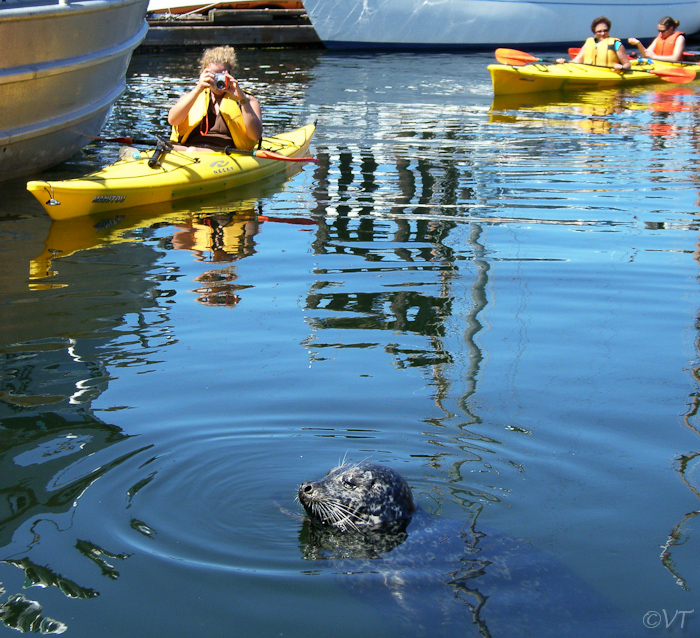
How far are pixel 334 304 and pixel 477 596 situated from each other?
8.40 feet

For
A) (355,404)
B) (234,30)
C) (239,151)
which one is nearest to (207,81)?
(239,151)

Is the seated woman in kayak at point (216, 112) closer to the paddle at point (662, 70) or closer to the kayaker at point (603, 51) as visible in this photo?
the paddle at point (662, 70)

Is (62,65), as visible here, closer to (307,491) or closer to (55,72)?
(55,72)

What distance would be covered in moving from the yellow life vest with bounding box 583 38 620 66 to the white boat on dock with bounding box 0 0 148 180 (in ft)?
28.9

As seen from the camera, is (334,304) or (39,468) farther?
(334,304)

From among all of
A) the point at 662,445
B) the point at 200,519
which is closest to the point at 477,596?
the point at 200,519

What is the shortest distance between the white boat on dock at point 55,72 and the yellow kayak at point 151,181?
0.74m

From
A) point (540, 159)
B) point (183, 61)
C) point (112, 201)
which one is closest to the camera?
point (112, 201)

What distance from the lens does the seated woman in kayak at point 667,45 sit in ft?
50.0

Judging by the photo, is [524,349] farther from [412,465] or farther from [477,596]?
[477,596]

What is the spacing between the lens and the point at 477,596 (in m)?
2.53

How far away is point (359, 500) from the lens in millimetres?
2801

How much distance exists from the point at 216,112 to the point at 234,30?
13.0 meters

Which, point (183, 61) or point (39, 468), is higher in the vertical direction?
point (183, 61)
